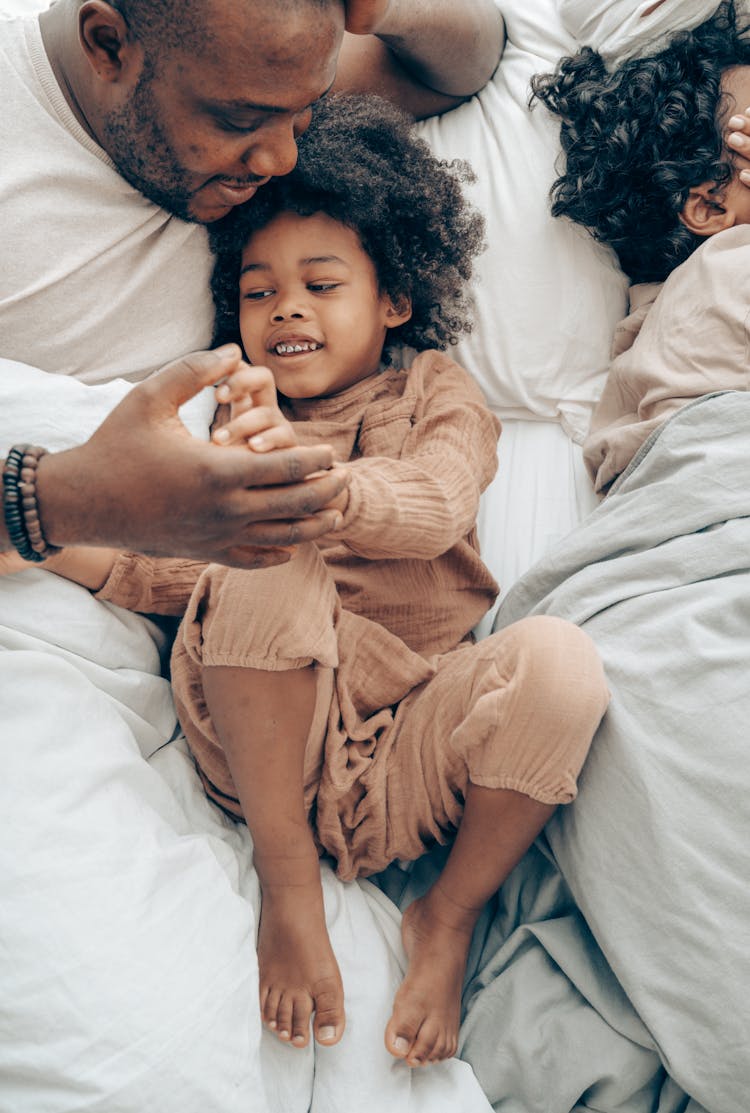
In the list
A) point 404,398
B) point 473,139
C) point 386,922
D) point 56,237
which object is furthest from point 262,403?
point 473,139

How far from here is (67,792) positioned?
0.91 m

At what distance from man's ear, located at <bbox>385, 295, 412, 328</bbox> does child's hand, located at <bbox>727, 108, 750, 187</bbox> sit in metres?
0.53

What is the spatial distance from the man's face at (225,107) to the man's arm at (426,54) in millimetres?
326

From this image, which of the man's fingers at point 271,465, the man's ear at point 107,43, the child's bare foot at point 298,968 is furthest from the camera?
the man's ear at point 107,43

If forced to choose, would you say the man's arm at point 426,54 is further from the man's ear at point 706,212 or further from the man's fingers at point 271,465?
the man's fingers at point 271,465

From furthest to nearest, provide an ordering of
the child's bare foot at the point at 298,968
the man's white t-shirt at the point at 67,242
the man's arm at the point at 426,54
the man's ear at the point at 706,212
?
1. the man's ear at the point at 706,212
2. the man's arm at the point at 426,54
3. the man's white t-shirt at the point at 67,242
4. the child's bare foot at the point at 298,968

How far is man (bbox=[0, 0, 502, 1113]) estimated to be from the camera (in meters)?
0.79

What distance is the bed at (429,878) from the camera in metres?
0.80

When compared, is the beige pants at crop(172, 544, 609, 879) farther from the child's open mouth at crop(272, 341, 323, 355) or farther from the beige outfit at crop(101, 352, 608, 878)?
the child's open mouth at crop(272, 341, 323, 355)

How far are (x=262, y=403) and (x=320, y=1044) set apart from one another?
2.17 ft

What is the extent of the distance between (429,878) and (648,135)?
1165 mm

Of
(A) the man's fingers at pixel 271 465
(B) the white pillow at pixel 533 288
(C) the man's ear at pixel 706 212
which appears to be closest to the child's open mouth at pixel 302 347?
(B) the white pillow at pixel 533 288

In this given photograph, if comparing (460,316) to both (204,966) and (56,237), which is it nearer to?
(56,237)

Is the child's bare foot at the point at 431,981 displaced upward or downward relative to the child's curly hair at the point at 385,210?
downward
